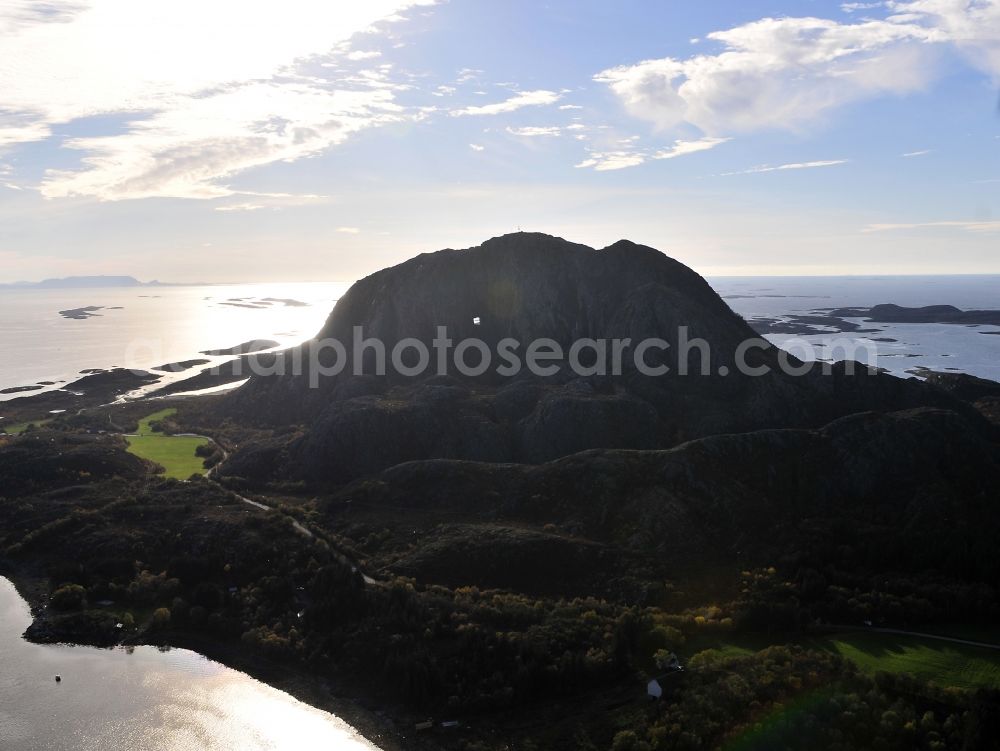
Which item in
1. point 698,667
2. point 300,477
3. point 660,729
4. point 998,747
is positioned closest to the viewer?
point 998,747

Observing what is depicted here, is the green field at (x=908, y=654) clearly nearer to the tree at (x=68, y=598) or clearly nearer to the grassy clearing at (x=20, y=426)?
the tree at (x=68, y=598)

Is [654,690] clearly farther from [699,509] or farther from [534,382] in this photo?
[534,382]

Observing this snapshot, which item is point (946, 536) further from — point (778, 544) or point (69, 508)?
point (69, 508)

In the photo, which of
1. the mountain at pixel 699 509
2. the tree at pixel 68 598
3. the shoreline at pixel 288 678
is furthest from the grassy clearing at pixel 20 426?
the mountain at pixel 699 509

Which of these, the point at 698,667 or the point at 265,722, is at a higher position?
the point at 698,667

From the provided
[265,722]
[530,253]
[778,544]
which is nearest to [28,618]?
[265,722]

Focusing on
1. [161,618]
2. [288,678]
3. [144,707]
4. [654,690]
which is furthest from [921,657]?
[161,618]

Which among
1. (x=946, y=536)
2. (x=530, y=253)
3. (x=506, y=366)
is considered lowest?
(x=946, y=536)
